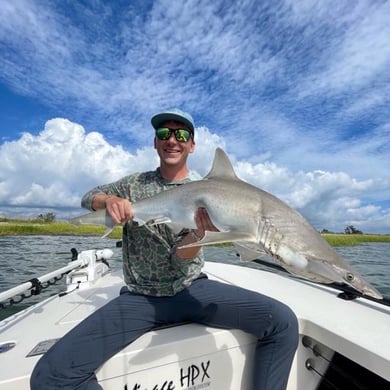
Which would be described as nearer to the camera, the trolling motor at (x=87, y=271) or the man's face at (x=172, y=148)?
the man's face at (x=172, y=148)

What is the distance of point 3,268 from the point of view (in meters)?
10.4

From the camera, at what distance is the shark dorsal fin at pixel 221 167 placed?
241 centimetres

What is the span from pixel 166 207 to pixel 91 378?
1.28 m

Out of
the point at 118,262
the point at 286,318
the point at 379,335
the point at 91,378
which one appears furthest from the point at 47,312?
the point at 118,262

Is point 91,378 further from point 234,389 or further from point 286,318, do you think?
point 286,318

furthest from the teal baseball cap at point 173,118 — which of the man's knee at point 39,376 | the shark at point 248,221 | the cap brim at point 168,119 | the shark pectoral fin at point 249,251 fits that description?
the man's knee at point 39,376

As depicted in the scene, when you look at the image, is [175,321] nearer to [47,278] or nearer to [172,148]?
[172,148]

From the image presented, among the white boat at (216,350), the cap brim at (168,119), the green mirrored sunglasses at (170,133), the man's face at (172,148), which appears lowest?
the white boat at (216,350)

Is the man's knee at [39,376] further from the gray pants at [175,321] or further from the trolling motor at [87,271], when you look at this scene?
the trolling motor at [87,271]

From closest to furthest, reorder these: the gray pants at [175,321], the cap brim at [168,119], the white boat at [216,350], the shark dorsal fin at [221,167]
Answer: the gray pants at [175,321] < the white boat at [216,350] < the shark dorsal fin at [221,167] < the cap brim at [168,119]

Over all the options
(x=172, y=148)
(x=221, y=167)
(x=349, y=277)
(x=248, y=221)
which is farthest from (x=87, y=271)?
(x=349, y=277)

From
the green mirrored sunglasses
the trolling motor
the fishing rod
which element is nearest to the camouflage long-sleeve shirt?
the green mirrored sunglasses

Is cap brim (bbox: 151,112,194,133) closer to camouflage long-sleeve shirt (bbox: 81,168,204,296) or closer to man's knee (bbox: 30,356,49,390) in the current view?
camouflage long-sleeve shirt (bbox: 81,168,204,296)

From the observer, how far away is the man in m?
2.09
